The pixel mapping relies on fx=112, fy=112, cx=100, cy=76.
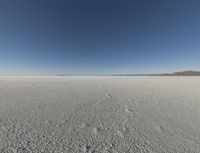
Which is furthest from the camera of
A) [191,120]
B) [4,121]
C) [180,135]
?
[191,120]

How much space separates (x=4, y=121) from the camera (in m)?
2.96

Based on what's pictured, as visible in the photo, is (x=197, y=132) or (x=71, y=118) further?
(x=71, y=118)

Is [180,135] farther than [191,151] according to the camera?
Yes

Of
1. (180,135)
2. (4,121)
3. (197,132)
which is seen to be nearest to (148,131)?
(180,135)

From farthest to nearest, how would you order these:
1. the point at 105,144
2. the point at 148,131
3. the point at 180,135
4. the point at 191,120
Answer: the point at 191,120, the point at 148,131, the point at 180,135, the point at 105,144

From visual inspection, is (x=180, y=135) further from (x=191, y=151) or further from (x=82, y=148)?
(x=82, y=148)

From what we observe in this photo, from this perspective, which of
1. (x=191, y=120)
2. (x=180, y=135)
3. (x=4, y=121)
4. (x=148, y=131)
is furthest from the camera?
(x=191, y=120)

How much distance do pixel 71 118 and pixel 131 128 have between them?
66.5 inches

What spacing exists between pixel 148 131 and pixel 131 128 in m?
0.38

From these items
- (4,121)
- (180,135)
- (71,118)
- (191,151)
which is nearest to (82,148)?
(71,118)

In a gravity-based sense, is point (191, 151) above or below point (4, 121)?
below

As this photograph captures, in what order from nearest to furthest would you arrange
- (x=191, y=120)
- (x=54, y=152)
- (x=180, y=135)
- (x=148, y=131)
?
(x=54, y=152), (x=180, y=135), (x=148, y=131), (x=191, y=120)

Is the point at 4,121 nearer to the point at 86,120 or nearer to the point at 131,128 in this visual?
the point at 86,120

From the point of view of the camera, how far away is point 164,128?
269cm
